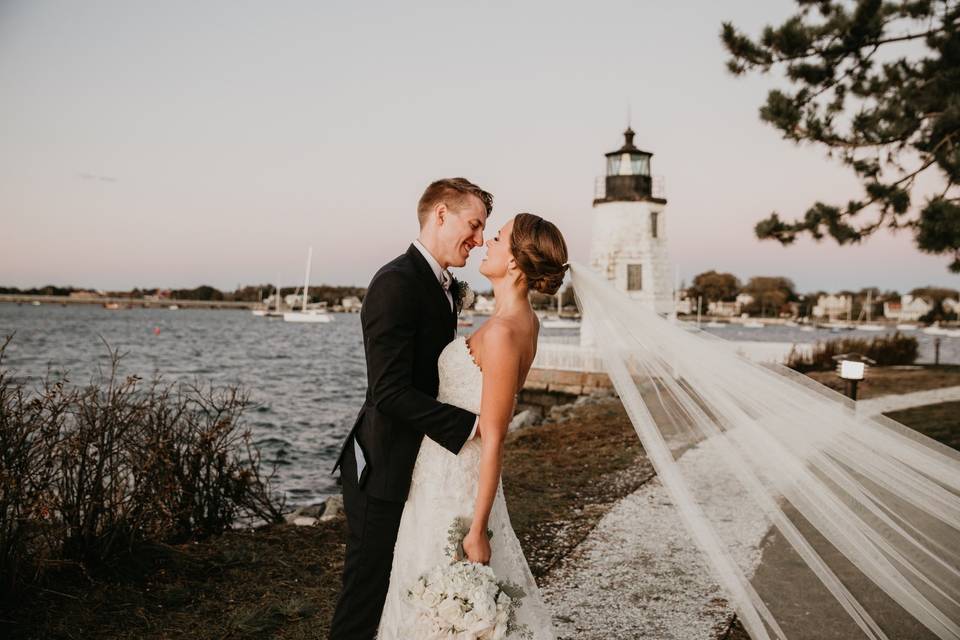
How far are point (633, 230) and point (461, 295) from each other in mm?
24774

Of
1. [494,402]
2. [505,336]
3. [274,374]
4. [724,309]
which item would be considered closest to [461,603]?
[494,402]

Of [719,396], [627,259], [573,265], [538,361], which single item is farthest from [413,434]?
[627,259]

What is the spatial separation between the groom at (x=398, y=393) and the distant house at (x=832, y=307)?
153852mm

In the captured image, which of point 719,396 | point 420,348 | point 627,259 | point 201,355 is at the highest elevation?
point 627,259

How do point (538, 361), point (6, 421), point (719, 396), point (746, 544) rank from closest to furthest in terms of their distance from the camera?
point (719, 396) < point (6, 421) < point (746, 544) < point (538, 361)

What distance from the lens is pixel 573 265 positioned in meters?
3.77

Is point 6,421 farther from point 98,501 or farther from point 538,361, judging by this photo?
point 538,361

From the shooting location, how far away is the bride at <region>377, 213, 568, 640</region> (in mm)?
2725

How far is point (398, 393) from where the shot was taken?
105 inches

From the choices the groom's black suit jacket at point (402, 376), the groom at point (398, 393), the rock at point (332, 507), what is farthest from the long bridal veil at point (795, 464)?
the rock at point (332, 507)

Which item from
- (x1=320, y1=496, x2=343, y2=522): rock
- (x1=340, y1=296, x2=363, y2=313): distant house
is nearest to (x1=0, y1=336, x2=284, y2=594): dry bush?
(x1=320, y1=496, x2=343, y2=522): rock

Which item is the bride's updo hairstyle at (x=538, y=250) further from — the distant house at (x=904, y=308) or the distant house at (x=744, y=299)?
the distant house at (x=904, y=308)

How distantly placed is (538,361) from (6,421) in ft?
66.9

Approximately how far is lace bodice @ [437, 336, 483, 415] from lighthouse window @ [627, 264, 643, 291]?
24388 millimetres
